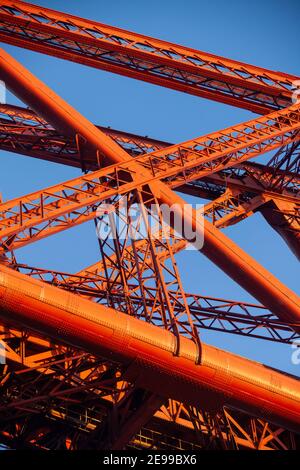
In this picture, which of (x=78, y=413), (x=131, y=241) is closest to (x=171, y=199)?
(x=131, y=241)

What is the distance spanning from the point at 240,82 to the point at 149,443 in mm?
10416

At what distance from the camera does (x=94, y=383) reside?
17.2 meters

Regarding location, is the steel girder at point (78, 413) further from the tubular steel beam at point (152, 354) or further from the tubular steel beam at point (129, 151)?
the tubular steel beam at point (129, 151)

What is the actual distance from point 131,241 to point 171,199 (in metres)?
1.54

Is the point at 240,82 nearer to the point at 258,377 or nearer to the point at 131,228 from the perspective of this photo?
the point at 131,228

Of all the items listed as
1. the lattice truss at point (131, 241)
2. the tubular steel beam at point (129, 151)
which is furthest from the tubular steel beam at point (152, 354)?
the tubular steel beam at point (129, 151)

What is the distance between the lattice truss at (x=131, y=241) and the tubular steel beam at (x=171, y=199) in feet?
0.10

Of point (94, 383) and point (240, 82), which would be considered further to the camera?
point (240, 82)

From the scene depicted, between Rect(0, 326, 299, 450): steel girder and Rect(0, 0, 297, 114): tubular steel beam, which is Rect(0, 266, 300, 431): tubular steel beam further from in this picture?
Rect(0, 0, 297, 114): tubular steel beam

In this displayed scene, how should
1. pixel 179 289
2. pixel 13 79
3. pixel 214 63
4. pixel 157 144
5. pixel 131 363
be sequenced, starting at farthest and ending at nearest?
pixel 157 144 → pixel 214 63 → pixel 13 79 → pixel 179 289 → pixel 131 363

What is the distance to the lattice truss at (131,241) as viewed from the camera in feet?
55.1

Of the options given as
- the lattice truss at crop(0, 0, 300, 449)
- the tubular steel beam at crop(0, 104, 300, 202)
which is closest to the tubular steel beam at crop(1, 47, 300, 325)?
the lattice truss at crop(0, 0, 300, 449)
